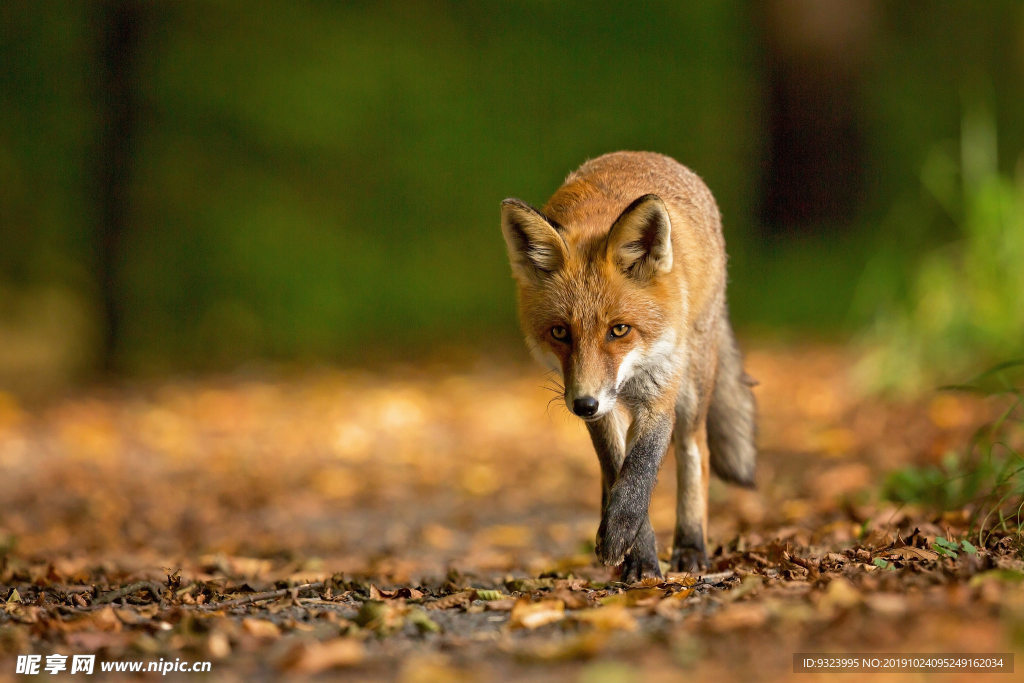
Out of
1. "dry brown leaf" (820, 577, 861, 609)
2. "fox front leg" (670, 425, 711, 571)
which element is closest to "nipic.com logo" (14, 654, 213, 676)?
"dry brown leaf" (820, 577, 861, 609)

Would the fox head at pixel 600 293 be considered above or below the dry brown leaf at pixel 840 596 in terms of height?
above

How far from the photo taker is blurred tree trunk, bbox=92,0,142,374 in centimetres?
1282

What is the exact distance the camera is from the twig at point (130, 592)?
4.16m

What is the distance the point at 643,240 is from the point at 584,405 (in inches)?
29.0

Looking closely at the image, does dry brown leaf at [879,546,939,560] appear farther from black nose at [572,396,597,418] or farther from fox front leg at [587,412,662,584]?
black nose at [572,396,597,418]

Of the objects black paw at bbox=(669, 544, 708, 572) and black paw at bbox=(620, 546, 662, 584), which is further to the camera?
black paw at bbox=(669, 544, 708, 572)

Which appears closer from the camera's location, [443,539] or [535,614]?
[535,614]

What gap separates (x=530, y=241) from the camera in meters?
4.21

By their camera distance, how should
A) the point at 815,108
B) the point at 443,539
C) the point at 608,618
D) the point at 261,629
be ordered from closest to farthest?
the point at 608,618, the point at 261,629, the point at 443,539, the point at 815,108

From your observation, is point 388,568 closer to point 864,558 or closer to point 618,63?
point 864,558

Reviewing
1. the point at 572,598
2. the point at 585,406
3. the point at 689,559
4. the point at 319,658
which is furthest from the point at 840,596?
the point at 319,658

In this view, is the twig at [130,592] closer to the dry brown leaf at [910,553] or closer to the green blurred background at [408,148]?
the dry brown leaf at [910,553]

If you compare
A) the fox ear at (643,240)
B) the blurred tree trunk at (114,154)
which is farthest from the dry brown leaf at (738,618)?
the blurred tree trunk at (114,154)

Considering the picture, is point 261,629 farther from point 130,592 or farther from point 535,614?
point 130,592
